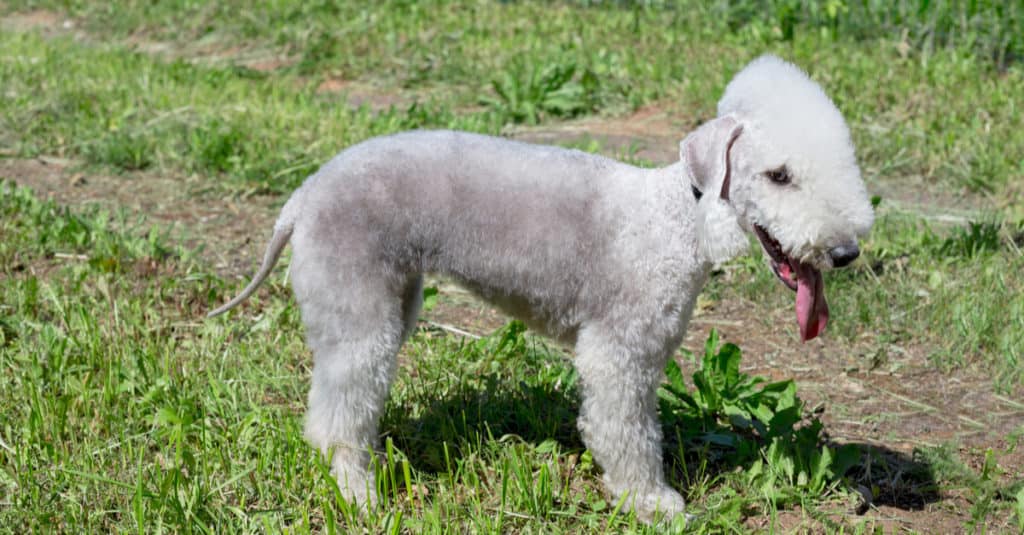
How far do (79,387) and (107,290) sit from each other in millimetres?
855

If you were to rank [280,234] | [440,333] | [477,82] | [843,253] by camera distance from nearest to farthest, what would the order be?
[843,253] → [280,234] → [440,333] → [477,82]

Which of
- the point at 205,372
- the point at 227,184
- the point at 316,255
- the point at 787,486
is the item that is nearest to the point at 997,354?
the point at 787,486

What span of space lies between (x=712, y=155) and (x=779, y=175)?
18 cm

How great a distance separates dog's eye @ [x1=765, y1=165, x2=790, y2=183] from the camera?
103 inches

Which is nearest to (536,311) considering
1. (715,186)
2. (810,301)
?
(715,186)

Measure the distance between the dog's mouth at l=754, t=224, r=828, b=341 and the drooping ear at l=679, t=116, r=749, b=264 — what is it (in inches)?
4.0

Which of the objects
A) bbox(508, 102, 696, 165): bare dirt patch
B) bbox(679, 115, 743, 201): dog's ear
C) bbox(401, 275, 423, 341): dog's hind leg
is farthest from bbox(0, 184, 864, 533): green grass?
bbox(508, 102, 696, 165): bare dirt patch

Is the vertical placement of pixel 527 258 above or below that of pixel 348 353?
above

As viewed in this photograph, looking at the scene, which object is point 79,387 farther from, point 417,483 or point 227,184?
point 227,184

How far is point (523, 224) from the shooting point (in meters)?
2.92

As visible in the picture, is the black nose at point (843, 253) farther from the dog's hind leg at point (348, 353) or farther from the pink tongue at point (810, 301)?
the dog's hind leg at point (348, 353)

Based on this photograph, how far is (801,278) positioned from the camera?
109 inches

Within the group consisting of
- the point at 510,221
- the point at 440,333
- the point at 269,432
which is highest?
the point at 510,221

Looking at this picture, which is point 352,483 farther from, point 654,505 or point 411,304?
point 654,505
